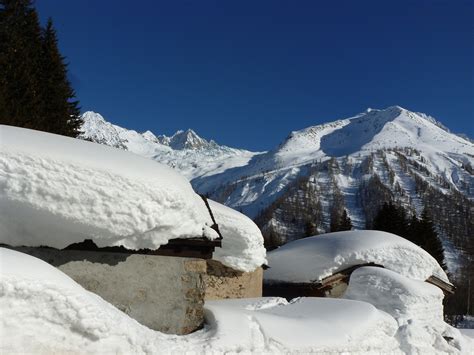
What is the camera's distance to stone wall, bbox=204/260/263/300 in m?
12.6

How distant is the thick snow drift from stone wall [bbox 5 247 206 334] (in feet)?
1.67

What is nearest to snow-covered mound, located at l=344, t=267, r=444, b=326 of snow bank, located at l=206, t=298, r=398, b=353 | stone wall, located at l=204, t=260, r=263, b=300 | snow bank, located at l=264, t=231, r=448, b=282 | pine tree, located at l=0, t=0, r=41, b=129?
snow bank, located at l=264, t=231, r=448, b=282

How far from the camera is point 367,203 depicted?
547 ft

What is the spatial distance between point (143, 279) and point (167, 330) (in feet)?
3.11

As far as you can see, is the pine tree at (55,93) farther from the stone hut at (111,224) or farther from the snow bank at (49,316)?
the snow bank at (49,316)

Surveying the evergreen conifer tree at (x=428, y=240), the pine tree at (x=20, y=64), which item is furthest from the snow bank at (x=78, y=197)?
the evergreen conifer tree at (x=428, y=240)

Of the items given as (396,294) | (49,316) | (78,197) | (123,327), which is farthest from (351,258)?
(49,316)

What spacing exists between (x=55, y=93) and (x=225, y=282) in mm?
16923

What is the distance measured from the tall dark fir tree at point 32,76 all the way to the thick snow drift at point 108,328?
52.2ft

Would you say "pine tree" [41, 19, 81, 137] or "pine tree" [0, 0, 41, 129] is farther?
"pine tree" [41, 19, 81, 137]

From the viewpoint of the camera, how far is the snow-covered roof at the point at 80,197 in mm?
6336

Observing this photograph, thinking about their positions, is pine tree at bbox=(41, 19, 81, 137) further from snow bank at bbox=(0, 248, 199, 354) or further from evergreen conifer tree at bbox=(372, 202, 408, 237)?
evergreen conifer tree at bbox=(372, 202, 408, 237)

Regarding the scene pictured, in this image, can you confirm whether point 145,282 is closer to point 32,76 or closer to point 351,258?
point 351,258

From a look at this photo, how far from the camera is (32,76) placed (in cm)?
2269
